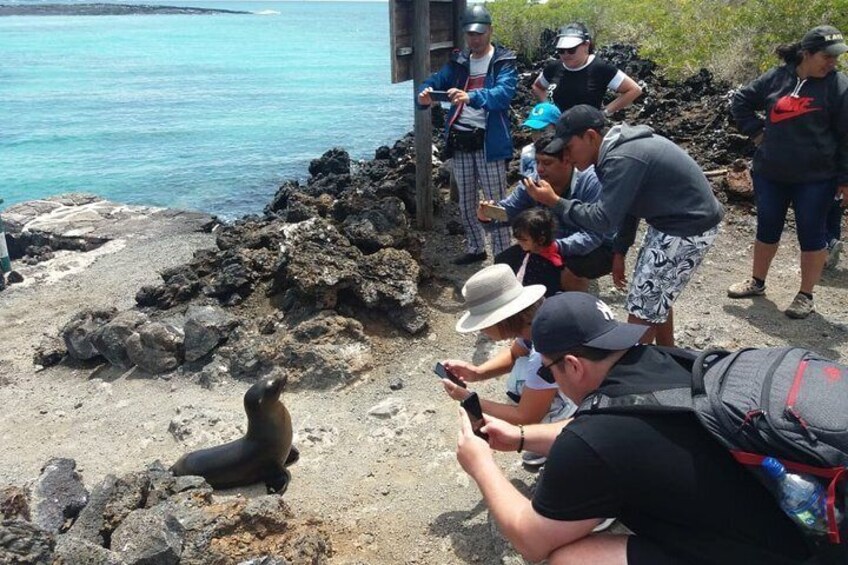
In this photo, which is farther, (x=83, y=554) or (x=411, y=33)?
(x=411, y=33)

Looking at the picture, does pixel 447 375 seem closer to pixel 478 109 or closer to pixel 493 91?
pixel 493 91

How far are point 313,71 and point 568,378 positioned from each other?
4342 cm

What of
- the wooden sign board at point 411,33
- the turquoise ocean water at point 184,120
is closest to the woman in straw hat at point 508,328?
the wooden sign board at point 411,33

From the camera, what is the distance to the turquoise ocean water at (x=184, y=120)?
1888cm

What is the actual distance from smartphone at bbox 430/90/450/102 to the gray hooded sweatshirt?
287cm

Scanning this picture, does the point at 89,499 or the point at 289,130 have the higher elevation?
the point at 89,499

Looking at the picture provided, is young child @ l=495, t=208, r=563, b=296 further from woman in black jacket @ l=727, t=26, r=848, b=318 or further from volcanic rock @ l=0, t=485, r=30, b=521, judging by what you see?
volcanic rock @ l=0, t=485, r=30, b=521

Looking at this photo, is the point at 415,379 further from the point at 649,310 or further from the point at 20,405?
the point at 20,405

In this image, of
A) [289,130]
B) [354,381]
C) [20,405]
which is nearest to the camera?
[354,381]

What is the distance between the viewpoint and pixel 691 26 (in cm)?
1870

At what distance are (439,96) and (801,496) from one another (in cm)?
555

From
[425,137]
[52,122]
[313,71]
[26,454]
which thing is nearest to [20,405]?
[26,454]

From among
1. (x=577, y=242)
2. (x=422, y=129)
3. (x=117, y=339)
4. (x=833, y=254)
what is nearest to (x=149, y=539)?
(x=577, y=242)

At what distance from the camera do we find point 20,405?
6660 millimetres
